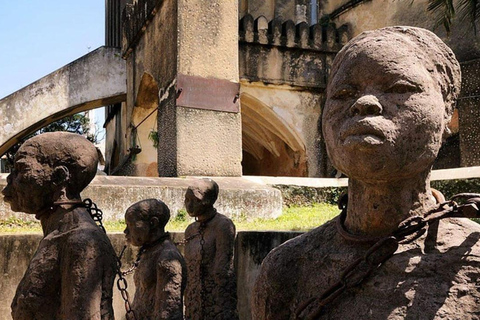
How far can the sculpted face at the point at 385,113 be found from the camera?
69.3 inches

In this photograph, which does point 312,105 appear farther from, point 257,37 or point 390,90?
point 390,90

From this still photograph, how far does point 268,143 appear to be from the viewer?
1554cm

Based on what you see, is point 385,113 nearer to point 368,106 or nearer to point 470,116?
point 368,106

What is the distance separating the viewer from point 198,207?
5375 millimetres

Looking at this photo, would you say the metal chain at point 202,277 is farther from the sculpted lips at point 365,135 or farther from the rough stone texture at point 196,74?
the sculpted lips at point 365,135

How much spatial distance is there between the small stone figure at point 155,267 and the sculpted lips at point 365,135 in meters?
2.66

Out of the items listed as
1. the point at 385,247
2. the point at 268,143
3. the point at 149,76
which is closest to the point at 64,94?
the point at 149,76

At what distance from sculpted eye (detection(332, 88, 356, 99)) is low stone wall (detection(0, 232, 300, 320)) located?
2999mm

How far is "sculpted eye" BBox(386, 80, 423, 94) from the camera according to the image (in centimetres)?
180

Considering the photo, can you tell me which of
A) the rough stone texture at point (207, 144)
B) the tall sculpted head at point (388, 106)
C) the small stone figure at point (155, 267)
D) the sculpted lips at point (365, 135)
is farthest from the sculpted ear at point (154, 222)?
the rough stone texture at point (207, 144)

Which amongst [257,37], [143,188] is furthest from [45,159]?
[257,37]

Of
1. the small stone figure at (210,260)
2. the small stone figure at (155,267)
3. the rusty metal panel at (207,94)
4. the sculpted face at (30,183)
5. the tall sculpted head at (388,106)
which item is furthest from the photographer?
the rusty metal panel at (207,94)

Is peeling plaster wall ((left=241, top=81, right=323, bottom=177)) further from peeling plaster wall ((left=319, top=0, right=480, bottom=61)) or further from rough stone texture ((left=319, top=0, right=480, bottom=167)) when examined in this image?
rough stone texture ((left=319, top=0, right=480, bottom=167))

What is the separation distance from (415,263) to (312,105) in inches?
459
